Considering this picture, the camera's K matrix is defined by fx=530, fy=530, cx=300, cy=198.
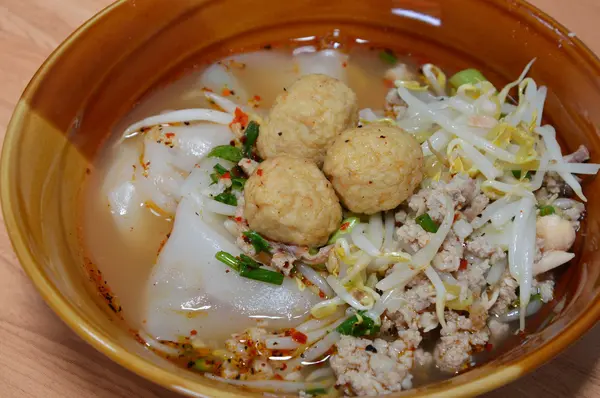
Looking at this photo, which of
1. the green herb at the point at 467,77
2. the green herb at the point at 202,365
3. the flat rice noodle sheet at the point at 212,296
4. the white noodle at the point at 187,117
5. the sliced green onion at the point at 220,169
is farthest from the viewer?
the green herb at the point at 467,77

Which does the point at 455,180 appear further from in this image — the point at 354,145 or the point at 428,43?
the point at 428,43

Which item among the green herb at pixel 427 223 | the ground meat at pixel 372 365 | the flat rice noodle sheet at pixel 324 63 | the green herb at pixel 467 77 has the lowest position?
the ground meat at pixel 372 365

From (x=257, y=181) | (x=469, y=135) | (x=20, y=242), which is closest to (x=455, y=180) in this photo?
(x=469, y=135)

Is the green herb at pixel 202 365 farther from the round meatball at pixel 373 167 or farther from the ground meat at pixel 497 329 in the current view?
the ground meat at pixel 497 329

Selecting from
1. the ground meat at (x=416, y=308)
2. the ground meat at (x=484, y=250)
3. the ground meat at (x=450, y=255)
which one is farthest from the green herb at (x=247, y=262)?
the ground meat at (x=484, y=250)

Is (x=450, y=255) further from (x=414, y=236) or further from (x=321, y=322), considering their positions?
(x=321, y=322)

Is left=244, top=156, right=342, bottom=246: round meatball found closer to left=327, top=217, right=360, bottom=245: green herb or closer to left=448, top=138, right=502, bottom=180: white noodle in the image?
left=327, top=217, right=360, bottom=245: green herb

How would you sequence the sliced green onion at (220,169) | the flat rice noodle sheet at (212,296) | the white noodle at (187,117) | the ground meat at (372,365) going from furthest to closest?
the white noodle at (187,117)
the sliced green onion at (220,169)
the flat rice noodle sheet at (212,296)
the ground meat at (372,365)

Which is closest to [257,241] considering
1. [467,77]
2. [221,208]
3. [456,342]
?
[221,208]
